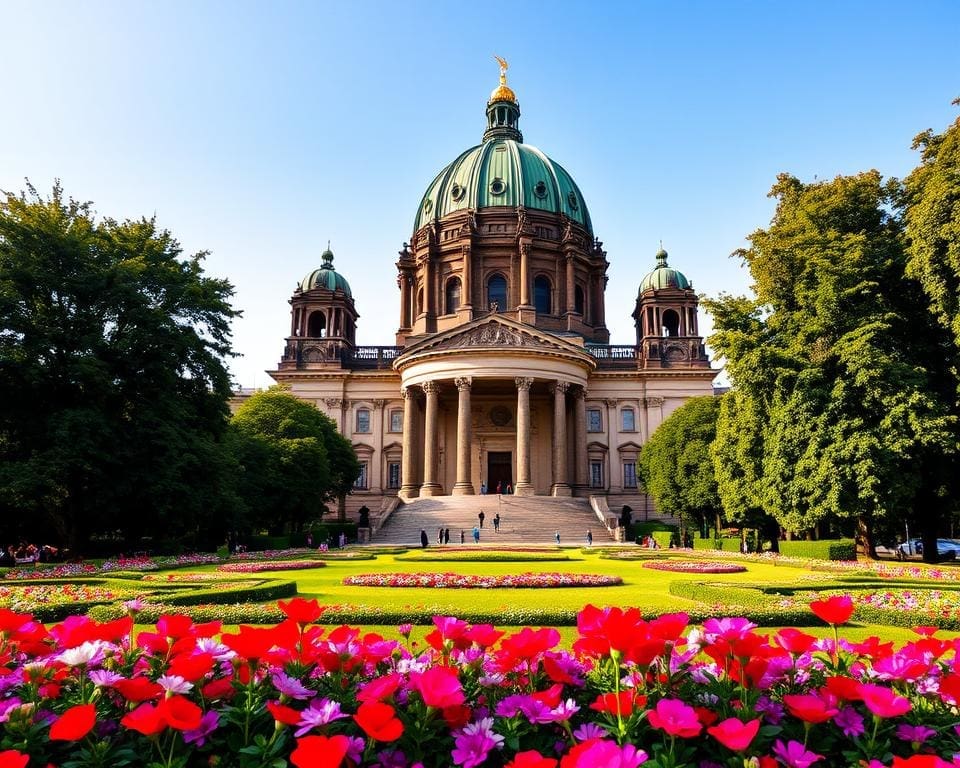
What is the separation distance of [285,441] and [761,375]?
86.7ft

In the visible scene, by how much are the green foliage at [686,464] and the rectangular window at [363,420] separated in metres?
25.7

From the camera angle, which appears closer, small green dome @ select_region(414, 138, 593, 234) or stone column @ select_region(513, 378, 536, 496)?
stone column @ select_region(513, 378, 536, 496)

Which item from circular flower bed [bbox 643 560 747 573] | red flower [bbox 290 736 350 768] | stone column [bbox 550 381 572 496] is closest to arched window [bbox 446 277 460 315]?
stone column [bbox 550 381 572 496]

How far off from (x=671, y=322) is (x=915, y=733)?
68.3 m

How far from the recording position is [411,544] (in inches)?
1729

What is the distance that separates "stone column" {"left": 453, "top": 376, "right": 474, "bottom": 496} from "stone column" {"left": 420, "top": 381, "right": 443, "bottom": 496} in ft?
7.01

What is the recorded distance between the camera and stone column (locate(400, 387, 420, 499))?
55.0m

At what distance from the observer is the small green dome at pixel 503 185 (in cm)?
7031

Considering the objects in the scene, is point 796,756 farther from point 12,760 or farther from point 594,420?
point 594,420

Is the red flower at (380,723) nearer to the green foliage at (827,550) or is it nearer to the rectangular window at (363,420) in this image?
the green foliage at (827,550)

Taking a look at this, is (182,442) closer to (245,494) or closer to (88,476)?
(88,476)

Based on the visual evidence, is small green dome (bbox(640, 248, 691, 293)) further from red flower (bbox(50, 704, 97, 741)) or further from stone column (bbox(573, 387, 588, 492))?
red flower (bbox(50, 704, 97, 741))

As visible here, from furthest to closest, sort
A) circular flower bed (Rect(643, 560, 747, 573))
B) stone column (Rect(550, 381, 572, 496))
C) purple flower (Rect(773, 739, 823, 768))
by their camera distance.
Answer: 1. stone column (Rect(550, 381, 572, 496))
2. circular flower bed (Rect(643, 560, 747, 573))
3. purple flower (Rect(773, 739, 823, 768))

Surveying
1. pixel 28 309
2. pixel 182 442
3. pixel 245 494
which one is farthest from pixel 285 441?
pixel 28 309
